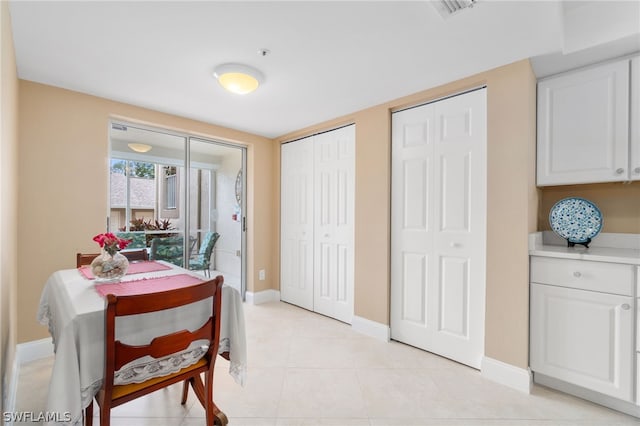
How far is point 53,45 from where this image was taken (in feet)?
6.15

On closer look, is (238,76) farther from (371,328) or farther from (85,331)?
(371,328)

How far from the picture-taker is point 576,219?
208cm

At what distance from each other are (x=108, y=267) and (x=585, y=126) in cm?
326

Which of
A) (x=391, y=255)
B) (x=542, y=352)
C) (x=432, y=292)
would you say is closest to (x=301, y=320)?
(x=391, y=255)

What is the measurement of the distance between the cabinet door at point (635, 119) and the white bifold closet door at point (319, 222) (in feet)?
6.94

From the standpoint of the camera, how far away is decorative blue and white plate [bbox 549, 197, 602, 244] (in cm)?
202

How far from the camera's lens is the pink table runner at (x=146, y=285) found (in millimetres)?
1551

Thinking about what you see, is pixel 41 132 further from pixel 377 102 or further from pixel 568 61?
pixel 568 61

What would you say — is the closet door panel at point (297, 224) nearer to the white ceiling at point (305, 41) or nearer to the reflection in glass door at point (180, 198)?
the reflection in glass door at point (180, 198)

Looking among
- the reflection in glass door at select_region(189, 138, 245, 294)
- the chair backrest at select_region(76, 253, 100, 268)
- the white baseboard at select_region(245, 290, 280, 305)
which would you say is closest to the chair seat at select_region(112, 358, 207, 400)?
the chair backrest at select_region(76, 253, 100, 268)

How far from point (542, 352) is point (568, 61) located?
6.58 feet

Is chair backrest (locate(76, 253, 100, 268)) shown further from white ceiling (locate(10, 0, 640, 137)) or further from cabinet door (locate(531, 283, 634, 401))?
cabinet door (locate(531, 283, 634, 401))

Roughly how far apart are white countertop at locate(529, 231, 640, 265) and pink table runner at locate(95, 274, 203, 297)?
2.32 metres

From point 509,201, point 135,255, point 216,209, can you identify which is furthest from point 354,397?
point 216,209
